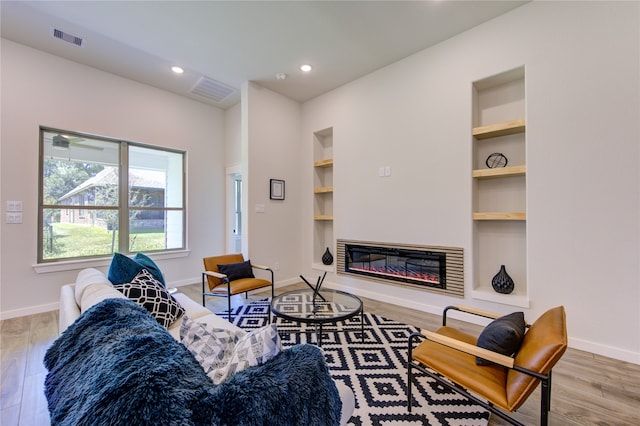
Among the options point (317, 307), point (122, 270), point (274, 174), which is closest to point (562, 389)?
point (317, 307)

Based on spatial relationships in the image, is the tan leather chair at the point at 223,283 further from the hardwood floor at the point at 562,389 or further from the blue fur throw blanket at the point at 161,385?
the blue fur throw blanket at the point at 161,385

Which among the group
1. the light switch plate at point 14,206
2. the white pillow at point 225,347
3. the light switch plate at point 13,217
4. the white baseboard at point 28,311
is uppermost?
the light switch plate at point 14,206

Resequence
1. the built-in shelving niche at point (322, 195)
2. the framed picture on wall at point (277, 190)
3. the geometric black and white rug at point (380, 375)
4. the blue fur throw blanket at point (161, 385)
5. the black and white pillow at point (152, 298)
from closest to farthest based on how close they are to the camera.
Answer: the blue fur throw blanket at point (161, 385), the geometric black and white rug at point (380, 375), the black and white pillow at point (152, 298), the framed picture on wall at point (277, 190), the built-in shelving niche at point (322, 195)

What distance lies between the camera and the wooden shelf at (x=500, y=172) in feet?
8.89

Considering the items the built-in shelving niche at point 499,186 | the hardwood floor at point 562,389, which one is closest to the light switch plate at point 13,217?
the hardwood floor at point 562,389

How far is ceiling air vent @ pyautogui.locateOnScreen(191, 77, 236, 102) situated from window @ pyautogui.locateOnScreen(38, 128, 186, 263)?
110cm

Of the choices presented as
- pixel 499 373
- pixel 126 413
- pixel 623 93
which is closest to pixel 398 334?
pixel 499 373

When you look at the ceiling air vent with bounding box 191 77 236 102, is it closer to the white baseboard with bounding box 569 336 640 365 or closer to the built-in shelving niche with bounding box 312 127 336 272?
the built-in shelving niche with bounding box 312 127 336 272

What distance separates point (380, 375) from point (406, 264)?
180 centimetres

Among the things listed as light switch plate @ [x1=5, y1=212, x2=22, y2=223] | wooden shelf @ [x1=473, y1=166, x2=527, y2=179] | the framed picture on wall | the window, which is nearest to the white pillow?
wooden shelf @ [x1=473, y1=166, x2=527, y2=179]

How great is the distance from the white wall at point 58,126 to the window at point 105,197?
0.50ft

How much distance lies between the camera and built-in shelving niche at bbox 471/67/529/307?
2846mm

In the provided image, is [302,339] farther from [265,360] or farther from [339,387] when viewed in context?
[265,360]

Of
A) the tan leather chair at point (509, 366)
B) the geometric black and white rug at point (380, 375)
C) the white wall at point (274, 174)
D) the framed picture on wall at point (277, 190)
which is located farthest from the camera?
the framed picture on wall at point (277, 190)
